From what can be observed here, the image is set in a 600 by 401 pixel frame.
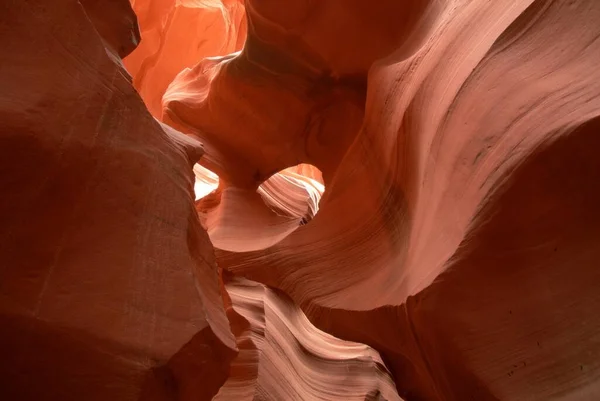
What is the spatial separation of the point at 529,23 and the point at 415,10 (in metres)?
0.82

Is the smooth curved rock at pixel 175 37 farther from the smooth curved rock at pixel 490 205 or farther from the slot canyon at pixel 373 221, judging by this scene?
the smooth curved rock at pixel 490 205

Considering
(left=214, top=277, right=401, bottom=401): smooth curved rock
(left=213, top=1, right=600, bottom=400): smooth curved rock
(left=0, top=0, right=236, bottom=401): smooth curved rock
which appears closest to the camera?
(left=0, top=0, right=236, bottom=401): smooth curved rock

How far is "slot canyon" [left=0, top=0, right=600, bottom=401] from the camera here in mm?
1511

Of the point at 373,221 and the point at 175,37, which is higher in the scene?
the point at 175,37

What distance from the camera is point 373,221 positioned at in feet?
8.66

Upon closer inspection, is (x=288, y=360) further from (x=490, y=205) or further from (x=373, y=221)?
(x=490, y=205)

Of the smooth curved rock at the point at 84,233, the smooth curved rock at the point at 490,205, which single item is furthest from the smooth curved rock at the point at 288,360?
the smooth curved rock at the point at 84,233

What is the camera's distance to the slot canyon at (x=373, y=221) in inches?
59.5

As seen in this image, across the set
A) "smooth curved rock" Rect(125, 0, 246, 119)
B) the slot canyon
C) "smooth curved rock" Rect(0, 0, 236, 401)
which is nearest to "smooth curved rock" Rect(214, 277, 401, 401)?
the slot canyon

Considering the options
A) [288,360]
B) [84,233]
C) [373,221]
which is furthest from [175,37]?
[84,233]

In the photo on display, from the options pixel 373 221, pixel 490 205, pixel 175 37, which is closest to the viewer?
pixel 490 205

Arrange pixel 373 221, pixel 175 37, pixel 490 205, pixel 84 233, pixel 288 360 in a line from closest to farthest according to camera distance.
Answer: pixel 84 233 < pixel 490 205 < pixel 373 221 < pixel 288 360 < pixel 175 37

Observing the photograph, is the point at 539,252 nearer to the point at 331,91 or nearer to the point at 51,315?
the point at 51,315

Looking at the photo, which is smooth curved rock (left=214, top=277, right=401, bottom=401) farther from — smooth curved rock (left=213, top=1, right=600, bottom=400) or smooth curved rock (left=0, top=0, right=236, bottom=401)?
smooth curved rock (left=0, top=0, right=236, bottom=401)
